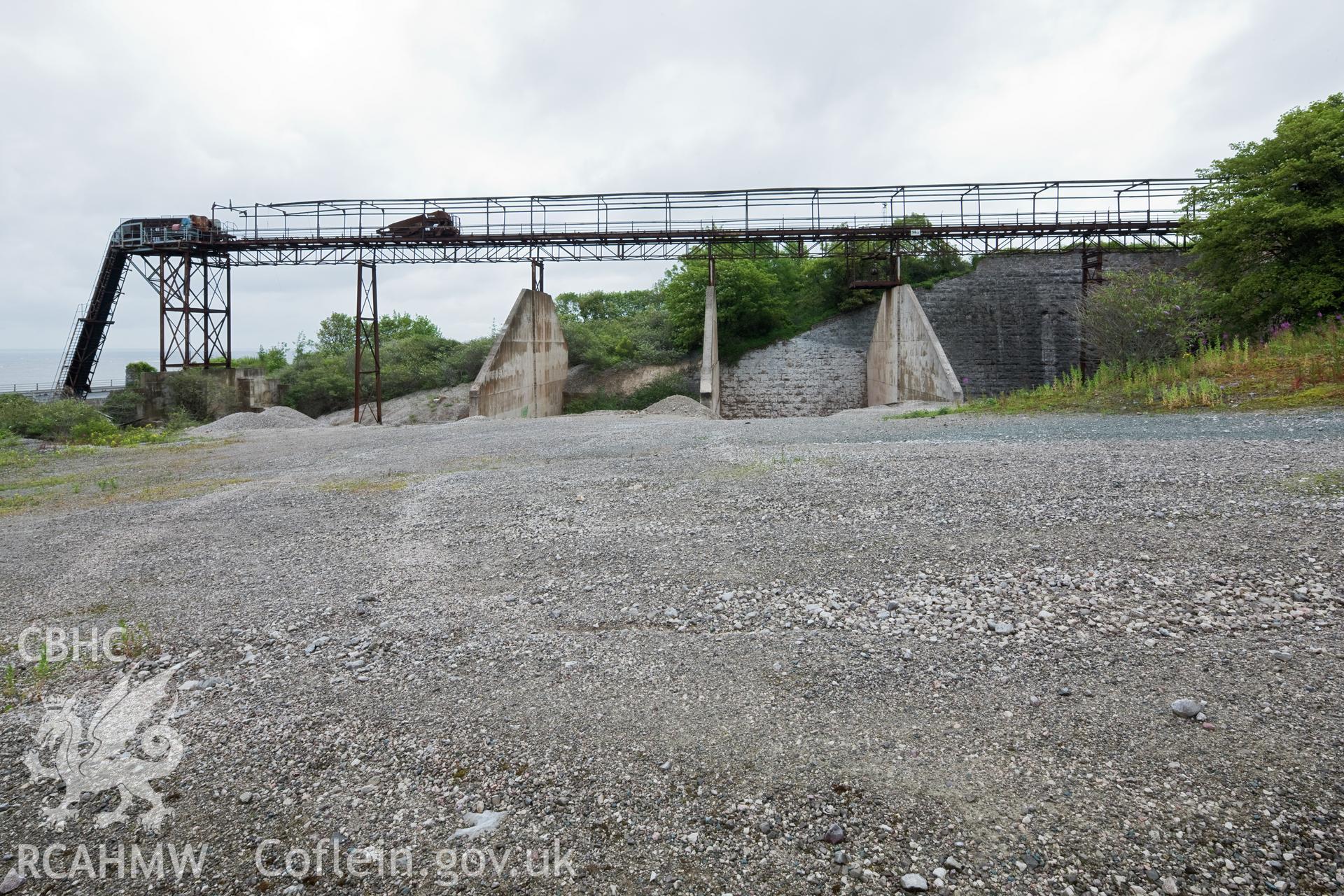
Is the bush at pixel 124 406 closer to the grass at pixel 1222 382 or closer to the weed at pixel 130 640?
the weed at pixel 130 640

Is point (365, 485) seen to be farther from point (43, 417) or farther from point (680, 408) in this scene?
point (43, 417)

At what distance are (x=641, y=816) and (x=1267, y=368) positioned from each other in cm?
1455

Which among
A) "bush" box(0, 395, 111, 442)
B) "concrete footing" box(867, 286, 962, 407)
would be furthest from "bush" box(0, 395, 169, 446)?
"concrete footing" box(867, 286, 962, 407)

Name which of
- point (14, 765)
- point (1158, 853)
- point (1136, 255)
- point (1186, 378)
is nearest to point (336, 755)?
point (14, 765)

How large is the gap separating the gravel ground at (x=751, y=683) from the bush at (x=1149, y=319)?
8929 mm

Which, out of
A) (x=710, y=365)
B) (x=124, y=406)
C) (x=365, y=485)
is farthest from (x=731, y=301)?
(x=365, y=485)

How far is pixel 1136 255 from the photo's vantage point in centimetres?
2833

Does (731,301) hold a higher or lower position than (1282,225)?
higher

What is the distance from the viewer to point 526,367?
81.9 ft

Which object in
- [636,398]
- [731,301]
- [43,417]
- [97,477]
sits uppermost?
[731,301]

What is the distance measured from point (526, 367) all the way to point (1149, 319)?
60.0 feet

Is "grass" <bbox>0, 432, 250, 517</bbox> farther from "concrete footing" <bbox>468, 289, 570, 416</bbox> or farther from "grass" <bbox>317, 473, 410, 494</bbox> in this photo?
"concrete footing" <bbox>468, 289, 570, 416</bbox>

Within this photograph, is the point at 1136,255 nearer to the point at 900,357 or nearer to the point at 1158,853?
the point at 900,357

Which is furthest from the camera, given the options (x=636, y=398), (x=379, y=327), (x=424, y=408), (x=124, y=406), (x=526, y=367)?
(x=379, y=327)
